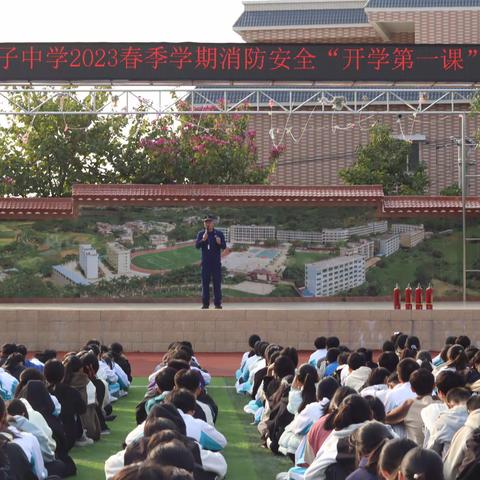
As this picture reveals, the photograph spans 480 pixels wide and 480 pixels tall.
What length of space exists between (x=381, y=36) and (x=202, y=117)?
13233 millimetres

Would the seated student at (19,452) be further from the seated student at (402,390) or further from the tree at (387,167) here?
the tree at (387,167)

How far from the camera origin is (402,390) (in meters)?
11.0

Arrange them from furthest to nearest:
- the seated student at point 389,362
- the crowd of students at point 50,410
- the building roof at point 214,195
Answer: the building roof at point 214,195 < the seated student at point 389,362 < the crowd of students at point 50,410

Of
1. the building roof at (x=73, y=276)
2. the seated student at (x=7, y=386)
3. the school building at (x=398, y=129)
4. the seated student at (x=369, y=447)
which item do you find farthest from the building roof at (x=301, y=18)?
the seated student at (x=369, y=447)

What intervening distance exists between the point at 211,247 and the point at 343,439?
55.1 ft

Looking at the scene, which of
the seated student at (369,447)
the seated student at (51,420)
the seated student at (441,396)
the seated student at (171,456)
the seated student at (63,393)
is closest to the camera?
the seated student at (171,456)

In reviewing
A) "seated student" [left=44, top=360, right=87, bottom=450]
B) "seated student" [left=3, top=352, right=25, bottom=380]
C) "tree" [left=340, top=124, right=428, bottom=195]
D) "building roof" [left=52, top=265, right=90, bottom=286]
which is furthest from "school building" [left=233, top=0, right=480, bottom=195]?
"seated student" [left=44, top=360, right=87, bottom=450]

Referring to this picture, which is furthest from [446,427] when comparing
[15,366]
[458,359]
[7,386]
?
[15,366]

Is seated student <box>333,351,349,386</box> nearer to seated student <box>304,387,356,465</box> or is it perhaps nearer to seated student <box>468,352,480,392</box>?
seated student <box>468,352,480,392</box>

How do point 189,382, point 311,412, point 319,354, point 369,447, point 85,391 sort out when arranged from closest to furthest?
point 369,447 → point 189,382 → point 311,412 → point 85,391 → point 319,354

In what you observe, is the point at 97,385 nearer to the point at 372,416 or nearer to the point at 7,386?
the point at 7,386

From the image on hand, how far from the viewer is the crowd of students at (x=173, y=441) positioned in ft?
18.1

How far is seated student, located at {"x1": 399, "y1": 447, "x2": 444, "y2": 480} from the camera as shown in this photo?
564 cm

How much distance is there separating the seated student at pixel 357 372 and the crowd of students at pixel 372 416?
0.03 feet
